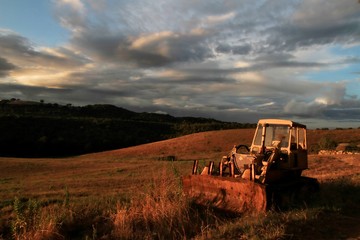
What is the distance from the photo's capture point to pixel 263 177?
10930 millimetres

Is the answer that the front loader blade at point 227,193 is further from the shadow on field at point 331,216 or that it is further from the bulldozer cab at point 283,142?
the bulldozer cab at point 283,142

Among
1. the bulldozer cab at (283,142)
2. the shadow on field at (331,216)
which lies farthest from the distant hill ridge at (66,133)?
the shadow on field at (331,216)

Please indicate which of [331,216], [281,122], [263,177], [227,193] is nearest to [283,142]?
[281,122]

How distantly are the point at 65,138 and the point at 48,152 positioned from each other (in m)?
6.98

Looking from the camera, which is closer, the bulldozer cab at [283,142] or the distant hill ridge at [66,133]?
the bulldozer cab at [283,142]

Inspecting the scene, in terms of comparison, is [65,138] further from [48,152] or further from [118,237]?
[118,237]

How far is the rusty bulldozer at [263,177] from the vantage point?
421 inches

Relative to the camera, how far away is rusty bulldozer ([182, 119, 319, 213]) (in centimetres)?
1070

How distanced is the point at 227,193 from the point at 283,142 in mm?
2706

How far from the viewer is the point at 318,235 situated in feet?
27.0

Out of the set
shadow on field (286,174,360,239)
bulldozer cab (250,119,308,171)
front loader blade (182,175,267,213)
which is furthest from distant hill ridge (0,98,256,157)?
shadow on field (286,174,360,239)

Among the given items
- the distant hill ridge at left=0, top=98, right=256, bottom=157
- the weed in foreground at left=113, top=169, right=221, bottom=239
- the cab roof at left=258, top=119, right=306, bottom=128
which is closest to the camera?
the weed in foreground at left=113, top=169, right=221, bottom=239

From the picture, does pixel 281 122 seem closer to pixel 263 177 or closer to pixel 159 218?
pixel 263 177

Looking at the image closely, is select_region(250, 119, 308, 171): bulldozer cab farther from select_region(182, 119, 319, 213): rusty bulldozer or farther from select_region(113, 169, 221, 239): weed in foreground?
select_region(113, 169, 221, 239): weed in foreground
